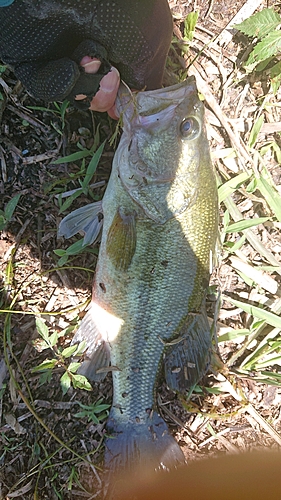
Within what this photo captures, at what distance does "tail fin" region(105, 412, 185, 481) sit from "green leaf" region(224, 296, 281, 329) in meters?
0.93

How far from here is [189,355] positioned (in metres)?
2.41

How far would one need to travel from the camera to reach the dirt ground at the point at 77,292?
2.66 meters

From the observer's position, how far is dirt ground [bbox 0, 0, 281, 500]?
8.73 ft

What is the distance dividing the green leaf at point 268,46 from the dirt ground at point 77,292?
0.63 feet

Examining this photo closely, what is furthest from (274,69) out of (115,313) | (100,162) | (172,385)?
(172,385)

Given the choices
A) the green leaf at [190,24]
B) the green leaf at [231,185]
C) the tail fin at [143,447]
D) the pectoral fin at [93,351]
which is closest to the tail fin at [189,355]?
the tail fin at [143,447]

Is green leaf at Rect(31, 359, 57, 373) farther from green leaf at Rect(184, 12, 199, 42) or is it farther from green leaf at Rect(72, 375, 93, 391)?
green leaf at Rect(184, 12, 199, 42)

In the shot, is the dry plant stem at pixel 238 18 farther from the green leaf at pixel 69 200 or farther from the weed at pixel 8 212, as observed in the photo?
the weed at pixel 8 212

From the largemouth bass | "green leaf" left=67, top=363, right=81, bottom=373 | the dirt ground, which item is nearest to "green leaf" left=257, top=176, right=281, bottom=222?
the dirt ground

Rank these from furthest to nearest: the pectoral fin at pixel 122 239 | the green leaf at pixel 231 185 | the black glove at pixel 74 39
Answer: the green leaf at pixel 231 185 < the pectoral fin at pixel 122 239 < the black glove at pixel 74 39

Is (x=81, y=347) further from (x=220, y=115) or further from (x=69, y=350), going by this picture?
(x=220, y=115)

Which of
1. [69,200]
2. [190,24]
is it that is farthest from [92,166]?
[190,24]

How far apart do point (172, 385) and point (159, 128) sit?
1481mm

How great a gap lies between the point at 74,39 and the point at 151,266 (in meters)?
1.22
